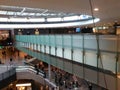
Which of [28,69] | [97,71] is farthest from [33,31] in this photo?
[97,71]

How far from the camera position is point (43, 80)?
2470 cm

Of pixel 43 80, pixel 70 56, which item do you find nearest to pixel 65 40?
pixel 70 56

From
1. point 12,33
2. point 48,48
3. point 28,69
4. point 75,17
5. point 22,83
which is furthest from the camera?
point 12,33

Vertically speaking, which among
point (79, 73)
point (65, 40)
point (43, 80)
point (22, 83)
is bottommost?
point (22, 83)

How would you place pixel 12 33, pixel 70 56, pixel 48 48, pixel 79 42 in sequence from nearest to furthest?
pixel 79 42 < pixel 70 56 < pixel 48 48 < pixel 12 33

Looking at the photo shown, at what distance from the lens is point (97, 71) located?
1002cm

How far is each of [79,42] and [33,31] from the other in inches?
1412

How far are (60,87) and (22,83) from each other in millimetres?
13796

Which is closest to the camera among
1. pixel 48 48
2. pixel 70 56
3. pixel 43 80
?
pixel 70 56

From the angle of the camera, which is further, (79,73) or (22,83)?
(22,83)

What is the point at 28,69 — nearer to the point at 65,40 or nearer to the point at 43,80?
the point at 43,80

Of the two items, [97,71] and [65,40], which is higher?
[65,40]

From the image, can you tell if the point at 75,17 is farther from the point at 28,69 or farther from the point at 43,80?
the point at 43,80

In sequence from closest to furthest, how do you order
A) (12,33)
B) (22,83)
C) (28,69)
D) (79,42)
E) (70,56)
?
(79,42) < (70,56) < (28,69) < (22,83) < (12,33)
